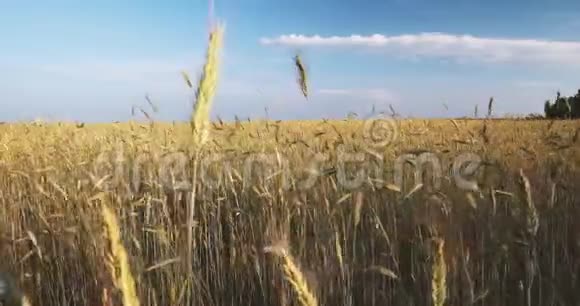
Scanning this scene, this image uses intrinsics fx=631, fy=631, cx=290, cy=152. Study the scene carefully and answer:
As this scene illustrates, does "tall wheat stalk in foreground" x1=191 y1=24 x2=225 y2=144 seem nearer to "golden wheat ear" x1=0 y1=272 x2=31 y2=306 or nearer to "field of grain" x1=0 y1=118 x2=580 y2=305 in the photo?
"golden wheat ear" x1=0 y1=272 x2=31 y2=306

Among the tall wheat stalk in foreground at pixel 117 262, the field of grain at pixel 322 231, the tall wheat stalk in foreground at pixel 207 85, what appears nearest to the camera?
the tall wheat stalk in foreground at pixel 117 262

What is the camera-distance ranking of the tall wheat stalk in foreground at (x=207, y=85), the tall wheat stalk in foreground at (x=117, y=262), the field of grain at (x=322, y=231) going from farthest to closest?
the field of grain at (x=322, y=231)
the tall wheat stalk in foreground at (x=207, y=85)
the tall wheat stalk in foreground at (x=117, y=262)

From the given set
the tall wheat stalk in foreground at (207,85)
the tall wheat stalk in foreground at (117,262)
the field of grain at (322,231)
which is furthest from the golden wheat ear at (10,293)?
the field of grain at (322,231)

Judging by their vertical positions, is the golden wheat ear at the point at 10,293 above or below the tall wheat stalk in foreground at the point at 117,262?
below

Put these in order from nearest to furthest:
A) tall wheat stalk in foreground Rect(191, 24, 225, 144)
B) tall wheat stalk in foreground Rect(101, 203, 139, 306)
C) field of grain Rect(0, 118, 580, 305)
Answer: tall wheat stalk in foreground Rect(101, 203, 139, 306), tall wheat stalk in foreground Rect(191, 24, 225, 144), field of grain Rect(0, 118, 580, 305)

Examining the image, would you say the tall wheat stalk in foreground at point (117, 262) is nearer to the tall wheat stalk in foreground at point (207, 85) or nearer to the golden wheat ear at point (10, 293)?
the golden wheat ear at point (10, 293)

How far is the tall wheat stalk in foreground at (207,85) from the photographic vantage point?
1.03 metres

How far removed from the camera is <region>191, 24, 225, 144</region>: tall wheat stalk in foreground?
1.03 m

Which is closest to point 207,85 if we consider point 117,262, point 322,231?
point 117,262

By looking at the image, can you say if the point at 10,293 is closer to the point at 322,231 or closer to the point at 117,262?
the point at 117,262

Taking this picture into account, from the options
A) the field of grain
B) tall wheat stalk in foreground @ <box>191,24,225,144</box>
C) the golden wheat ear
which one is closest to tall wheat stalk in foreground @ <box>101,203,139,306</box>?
the golden wheat ear

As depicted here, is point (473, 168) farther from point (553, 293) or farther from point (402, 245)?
point (553, 293)

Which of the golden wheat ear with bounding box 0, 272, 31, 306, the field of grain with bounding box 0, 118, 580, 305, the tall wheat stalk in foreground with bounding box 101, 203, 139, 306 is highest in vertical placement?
the tall wheat stalk in foreground with bounding box 101, 203, 139, 306

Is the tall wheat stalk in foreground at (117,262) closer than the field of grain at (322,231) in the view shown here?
Yes
